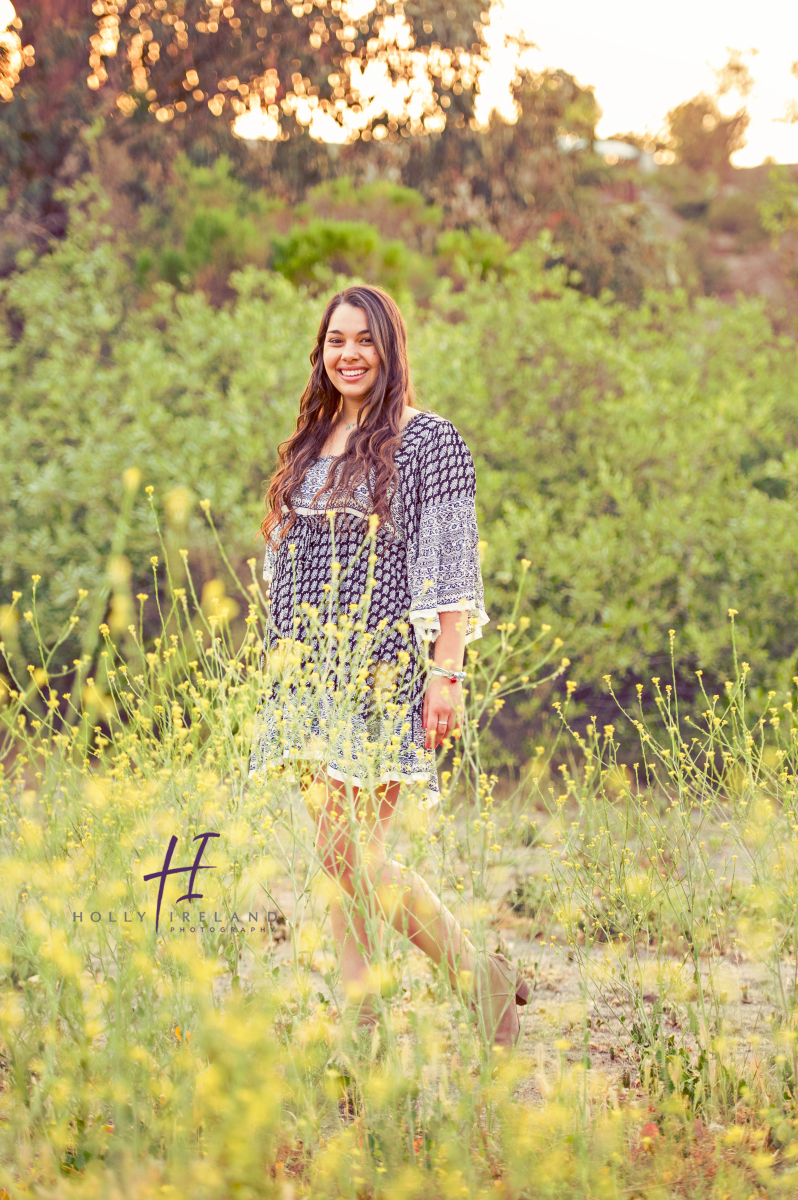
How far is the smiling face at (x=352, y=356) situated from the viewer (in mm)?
2492

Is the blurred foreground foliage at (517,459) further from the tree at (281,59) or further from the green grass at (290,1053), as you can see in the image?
the tree at (281,59)

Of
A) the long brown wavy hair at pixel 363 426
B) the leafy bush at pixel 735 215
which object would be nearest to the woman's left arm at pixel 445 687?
the long brown wavy hair at pixel 363 426

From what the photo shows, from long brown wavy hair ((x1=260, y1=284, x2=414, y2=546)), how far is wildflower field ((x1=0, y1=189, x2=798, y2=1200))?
1.01 ft

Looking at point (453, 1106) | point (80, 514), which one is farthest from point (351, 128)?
point (453, 1106)

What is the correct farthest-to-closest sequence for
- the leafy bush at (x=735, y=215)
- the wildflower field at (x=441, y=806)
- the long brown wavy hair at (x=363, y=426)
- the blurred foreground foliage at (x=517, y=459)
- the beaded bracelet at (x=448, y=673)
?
the leafy bush at (x=735, y=215) < the blurred foreground foliage at (x=517, y=459) < the long brown wavy hair at (x=363, y=426) < the beaded bracelet at (x=448, y=673) < the wildflower field at (x=441, y=806)

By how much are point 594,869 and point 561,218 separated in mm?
10617

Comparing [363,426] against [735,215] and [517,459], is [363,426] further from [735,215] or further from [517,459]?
[735,215]

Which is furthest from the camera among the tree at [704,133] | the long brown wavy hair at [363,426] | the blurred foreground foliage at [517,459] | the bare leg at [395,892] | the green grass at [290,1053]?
the tree at [704,133]

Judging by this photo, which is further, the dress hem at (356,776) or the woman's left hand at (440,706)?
the woman's left hand at (440,706)

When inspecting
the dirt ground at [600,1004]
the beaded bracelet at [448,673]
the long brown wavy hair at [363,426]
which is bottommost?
the dirt ground at [600,1004]

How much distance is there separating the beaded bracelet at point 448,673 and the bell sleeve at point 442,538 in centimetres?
11

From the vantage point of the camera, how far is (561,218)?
11.7m

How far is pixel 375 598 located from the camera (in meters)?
2.44

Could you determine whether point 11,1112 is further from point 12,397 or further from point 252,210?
point 252,210
